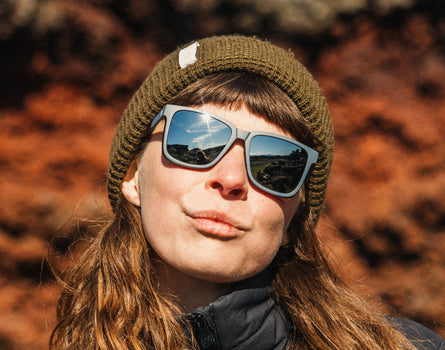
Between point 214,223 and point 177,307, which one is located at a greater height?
point 214,223

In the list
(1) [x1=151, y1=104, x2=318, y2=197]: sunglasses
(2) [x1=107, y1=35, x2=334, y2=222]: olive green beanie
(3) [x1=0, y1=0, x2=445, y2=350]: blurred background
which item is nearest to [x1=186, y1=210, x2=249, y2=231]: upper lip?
(1) [x1=151, y1=104, x2=318, y2=197]: sunglasses

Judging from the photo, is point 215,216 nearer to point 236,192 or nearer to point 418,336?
point 236,192

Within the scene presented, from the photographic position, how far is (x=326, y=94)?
8.27 feet

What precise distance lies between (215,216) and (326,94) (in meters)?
1.57

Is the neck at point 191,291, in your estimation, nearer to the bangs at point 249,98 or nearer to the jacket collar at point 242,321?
the jacket collar at point 242,321

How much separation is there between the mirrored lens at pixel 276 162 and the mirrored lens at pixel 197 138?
0.11m

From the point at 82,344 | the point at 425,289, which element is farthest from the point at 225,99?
the point at 425,289

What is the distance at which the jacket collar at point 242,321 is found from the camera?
1.29 metres

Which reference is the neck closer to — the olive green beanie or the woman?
the woman

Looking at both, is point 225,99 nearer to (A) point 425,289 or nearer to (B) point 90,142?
(B) point 90,142

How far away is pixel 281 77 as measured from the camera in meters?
1.52

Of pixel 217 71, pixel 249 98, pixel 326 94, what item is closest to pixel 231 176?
pixel 249 98

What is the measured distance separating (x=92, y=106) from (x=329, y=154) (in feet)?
4.78

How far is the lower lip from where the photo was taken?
123cm
